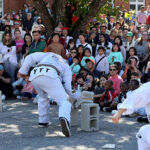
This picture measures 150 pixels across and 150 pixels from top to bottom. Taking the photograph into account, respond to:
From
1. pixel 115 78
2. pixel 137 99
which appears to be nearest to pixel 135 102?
pixel 137 99

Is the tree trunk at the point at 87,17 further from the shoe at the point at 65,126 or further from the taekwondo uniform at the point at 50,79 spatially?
the shoe at the point at 65,126

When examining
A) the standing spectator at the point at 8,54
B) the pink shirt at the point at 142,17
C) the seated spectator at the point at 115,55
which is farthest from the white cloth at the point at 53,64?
the pink shirt at the point at 142,17

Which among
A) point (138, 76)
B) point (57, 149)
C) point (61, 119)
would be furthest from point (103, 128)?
point (138, 76)

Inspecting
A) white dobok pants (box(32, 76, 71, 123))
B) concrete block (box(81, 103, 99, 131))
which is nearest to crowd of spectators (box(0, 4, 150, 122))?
concrete block (box(81, 103, 99, 131))

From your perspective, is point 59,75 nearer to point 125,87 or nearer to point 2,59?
point 125,87

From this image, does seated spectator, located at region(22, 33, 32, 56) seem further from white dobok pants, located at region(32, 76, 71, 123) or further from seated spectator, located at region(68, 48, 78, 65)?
white dobok pants, located at region(32, 76, 71, 123)

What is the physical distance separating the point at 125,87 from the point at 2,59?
425 centimetres

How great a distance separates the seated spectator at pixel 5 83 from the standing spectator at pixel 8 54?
1.11ft

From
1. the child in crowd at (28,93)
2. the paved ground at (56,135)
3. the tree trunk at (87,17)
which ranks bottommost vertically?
the paved ground at (56,135)

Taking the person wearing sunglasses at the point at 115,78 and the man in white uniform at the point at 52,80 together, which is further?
the person wearing sunglasses at the point at 115,78

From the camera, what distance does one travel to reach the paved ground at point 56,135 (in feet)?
21.8

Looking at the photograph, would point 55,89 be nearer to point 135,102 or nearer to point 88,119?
point 88,119

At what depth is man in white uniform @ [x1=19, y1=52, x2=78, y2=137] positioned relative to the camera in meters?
7.17

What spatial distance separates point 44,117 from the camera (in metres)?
7.90
